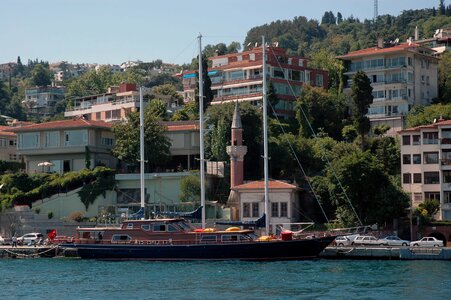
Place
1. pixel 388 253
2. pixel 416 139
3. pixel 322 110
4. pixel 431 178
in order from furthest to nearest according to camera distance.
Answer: pixel 322 110 → pixel 416 139 → pixel 431 178 → pixel 388 253

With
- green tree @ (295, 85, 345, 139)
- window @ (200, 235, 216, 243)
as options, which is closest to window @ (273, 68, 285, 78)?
green tree @ (295, 85, 345, 139)

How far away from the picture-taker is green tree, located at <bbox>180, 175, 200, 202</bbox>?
272 feet

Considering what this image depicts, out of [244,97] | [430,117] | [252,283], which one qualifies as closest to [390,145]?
[430,117]

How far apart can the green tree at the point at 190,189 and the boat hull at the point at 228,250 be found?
14733 mm

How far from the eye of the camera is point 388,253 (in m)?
66.4

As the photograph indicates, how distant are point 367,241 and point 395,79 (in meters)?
32.2

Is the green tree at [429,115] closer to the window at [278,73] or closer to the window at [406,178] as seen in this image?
the window at [406,178]

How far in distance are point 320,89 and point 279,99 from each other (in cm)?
514

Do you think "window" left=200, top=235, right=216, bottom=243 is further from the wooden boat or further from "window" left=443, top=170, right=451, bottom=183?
"window" left=443, top=170, right=451, bottom=183

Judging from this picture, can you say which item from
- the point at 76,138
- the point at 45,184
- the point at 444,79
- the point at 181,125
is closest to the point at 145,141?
the point at 181,125

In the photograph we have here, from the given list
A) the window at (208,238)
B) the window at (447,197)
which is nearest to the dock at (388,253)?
the window at (208,238)

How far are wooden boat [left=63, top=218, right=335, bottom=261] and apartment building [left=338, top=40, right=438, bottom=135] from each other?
109ft

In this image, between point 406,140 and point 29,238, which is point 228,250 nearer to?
point 29,238

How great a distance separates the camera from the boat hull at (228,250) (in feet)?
216
